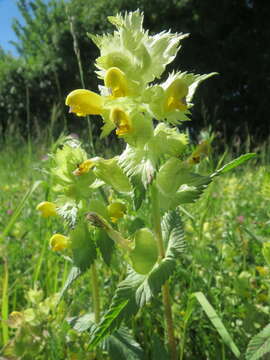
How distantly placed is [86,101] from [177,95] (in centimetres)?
16

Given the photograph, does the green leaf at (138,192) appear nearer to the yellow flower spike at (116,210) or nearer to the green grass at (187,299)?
the yellow flower spike at (116,210)

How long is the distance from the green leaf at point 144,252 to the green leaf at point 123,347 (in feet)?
0.66

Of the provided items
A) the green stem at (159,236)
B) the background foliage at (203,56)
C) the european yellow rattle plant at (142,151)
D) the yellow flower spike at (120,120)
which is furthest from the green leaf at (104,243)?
the background foliage at (203,56)

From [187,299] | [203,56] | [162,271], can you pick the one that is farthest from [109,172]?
[203,56]

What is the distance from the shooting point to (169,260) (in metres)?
0.56

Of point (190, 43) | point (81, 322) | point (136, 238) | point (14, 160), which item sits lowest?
point (81, 322)

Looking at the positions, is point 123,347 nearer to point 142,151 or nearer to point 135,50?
point 142,151

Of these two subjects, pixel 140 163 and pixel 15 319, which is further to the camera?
pixel 15 319

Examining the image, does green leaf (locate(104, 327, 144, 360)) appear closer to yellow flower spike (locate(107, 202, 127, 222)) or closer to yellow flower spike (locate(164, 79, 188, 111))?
yellow flower spike (locate(107, 202, 127, 222))

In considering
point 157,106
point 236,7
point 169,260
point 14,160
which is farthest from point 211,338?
point 236,7

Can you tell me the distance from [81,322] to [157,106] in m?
0.50

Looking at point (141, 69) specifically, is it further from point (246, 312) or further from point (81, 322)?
point (246, 312)

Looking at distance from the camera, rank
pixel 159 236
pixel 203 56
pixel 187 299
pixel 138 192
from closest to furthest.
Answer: pixel 138 192
pixel 159 236
pixel 187 299
pixel 203 56

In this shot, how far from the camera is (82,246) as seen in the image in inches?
26.5
